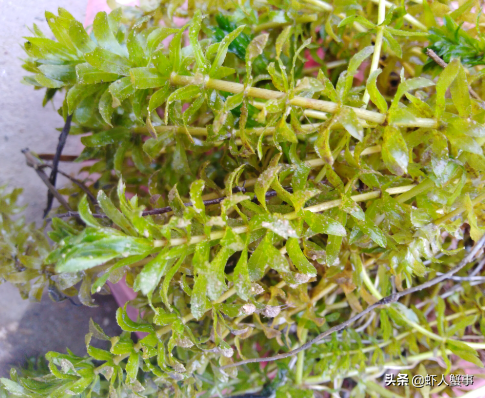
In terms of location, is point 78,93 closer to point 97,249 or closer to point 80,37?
point 80,37

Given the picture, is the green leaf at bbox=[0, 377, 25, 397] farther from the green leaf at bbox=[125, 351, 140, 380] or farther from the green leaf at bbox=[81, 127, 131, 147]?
the green leaf at bbox=[81, 127, 131, 147]

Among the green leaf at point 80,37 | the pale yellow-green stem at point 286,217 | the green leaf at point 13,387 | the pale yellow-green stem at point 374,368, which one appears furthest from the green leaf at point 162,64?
the pale yellow-green stem at point 374,368

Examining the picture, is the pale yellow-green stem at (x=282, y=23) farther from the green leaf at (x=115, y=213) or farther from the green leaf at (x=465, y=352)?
the green leaf at (x=465, y=352)

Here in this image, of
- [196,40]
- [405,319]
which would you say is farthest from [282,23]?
[405,319]

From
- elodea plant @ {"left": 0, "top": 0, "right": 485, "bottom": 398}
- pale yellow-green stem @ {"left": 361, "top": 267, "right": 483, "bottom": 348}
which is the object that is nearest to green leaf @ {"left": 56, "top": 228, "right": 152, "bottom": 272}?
elodea plant @ {"left": 0, "top": 0, "right": 485, "bottom": 398}

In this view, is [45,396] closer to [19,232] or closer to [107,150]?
[19,232]

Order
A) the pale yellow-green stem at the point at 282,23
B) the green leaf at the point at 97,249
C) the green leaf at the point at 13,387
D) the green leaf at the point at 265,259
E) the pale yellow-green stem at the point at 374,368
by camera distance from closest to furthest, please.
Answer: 1. the green leaf at the point at 97,249
2. the green leaf at the point at 265,259
3. the green leaf at the point at 13,387
4. the pale yellow-green stem at the point at 282,23
5. the pale yellow-green stem at the point at 374,368

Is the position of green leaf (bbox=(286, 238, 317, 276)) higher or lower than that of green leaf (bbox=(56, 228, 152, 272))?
lower
